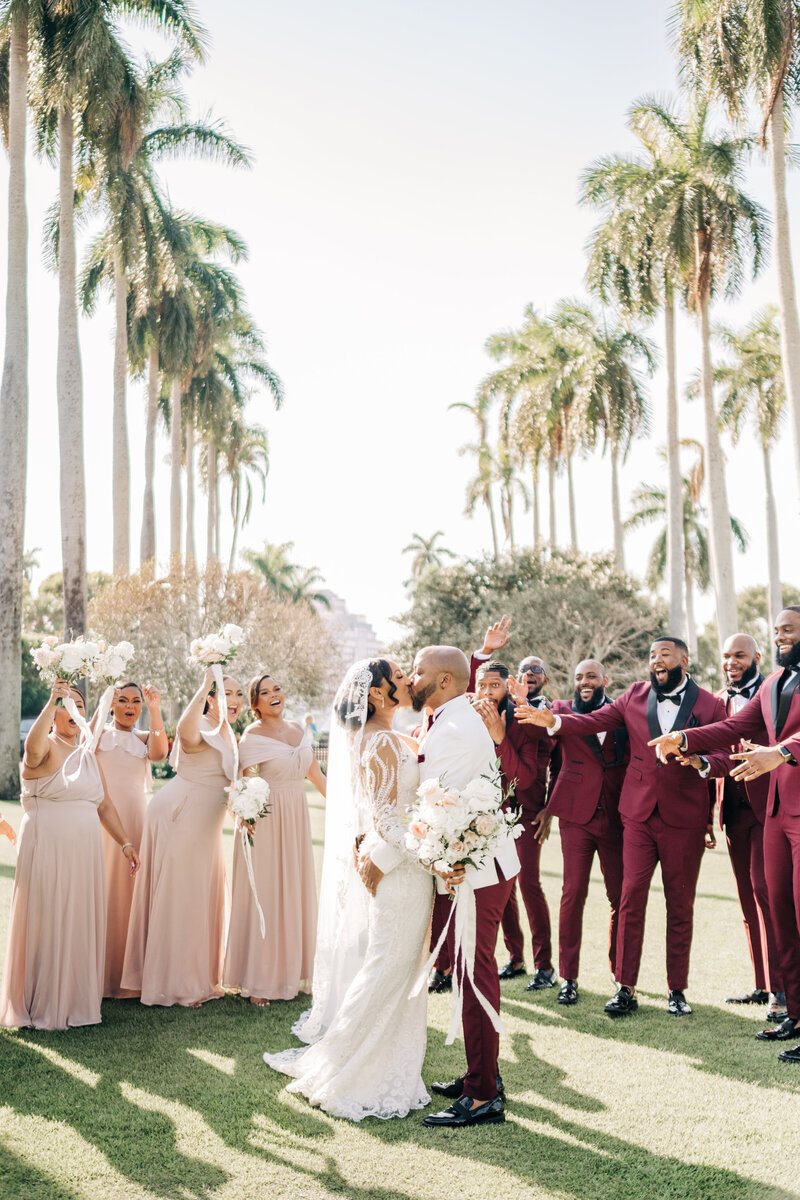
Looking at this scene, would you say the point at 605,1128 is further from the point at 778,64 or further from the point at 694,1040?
the point at 778,64

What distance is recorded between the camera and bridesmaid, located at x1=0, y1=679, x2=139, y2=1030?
21.6 ft

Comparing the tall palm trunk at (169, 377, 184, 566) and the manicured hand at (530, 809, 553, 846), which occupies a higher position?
the tall palm trunk at (169, 377, 184, 566)

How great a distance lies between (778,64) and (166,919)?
19.1m

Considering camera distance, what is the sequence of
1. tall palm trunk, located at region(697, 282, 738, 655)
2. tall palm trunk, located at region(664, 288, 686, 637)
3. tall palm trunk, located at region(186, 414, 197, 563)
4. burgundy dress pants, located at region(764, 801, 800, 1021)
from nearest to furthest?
burgundy dress pants, located at region(764, 801, 800, 1021) → tall palm trunk, located at region(697, 282, 738, 655) → tall palm trunk, located at region(664, 288, 686, 637) → tall palm trunk, located at region(186, 414, 197, 563)

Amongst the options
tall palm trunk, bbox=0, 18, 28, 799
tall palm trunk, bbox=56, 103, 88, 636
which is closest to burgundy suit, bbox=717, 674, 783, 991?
tall palm trunk, bbox=0, 18, 28, 799

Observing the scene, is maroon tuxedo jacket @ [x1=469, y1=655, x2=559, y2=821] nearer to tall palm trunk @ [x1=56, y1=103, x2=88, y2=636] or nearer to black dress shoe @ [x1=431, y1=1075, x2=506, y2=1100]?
black dress shoe @ [x1=431, y1=1075, x2=506, y2=1100]

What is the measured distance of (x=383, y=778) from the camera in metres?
5.14

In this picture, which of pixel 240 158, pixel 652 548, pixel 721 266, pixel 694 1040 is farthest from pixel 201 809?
pixel 652 548

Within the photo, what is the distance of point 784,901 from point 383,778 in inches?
121

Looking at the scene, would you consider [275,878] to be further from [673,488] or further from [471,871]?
[673,488]

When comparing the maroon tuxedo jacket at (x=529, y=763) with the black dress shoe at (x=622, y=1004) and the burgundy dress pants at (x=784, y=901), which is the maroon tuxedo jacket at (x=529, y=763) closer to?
the black dress shoe at (x=622, y=1004)

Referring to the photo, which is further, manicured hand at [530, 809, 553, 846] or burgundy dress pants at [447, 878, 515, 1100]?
manicured hand at [530, 809, 553, 846]

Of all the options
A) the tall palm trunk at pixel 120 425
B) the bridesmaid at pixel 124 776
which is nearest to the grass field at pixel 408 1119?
the bridesmaid at pixel 124 776

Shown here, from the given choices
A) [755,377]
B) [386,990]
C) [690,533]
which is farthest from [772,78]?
[690,533]
